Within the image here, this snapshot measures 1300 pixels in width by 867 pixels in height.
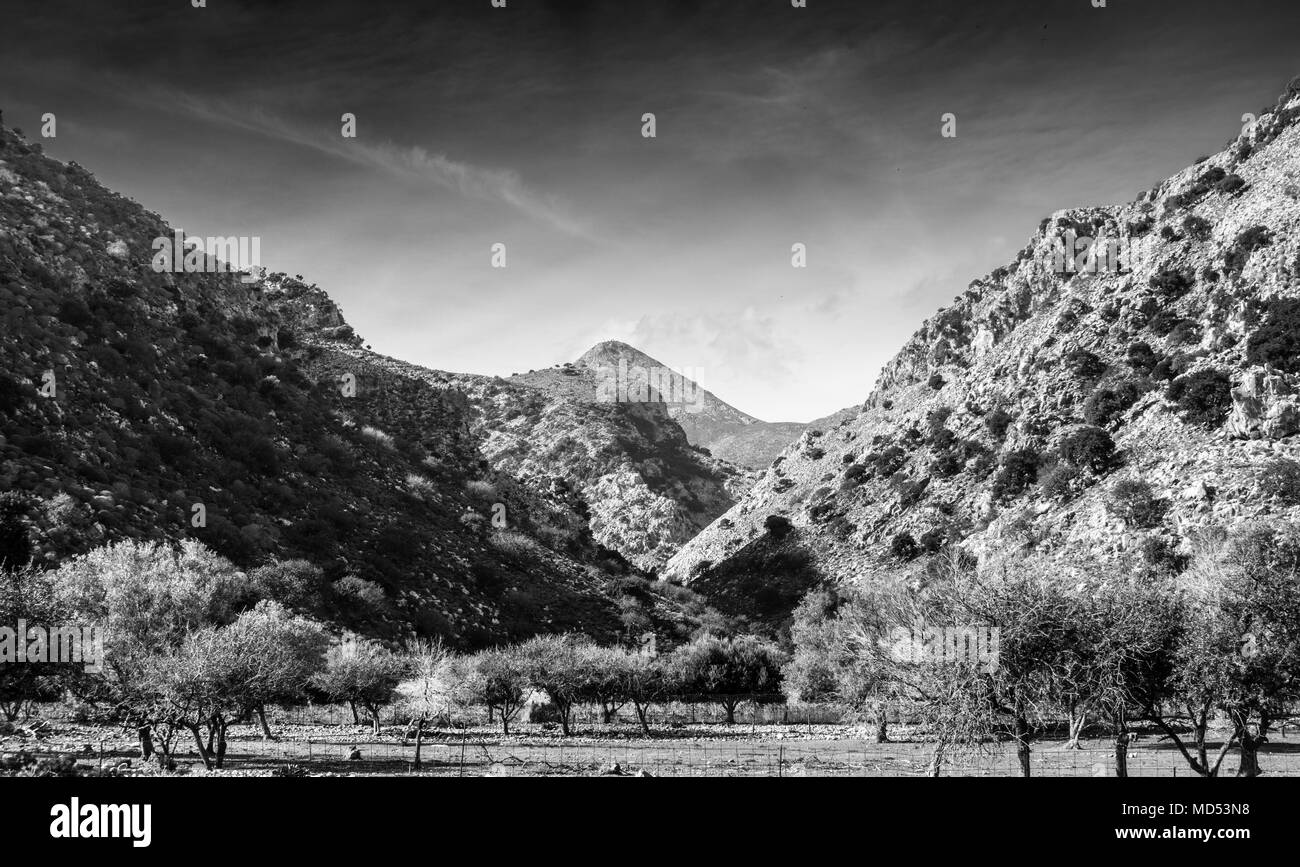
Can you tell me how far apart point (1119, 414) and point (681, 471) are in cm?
9004

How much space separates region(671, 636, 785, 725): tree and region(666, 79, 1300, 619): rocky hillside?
671 inches

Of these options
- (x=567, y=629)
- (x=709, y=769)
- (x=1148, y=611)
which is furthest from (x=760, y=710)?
(x=1148, y=611)

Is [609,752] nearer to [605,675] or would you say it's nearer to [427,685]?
[427,685]

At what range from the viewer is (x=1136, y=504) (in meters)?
60.6

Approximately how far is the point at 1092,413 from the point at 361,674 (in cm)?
5983

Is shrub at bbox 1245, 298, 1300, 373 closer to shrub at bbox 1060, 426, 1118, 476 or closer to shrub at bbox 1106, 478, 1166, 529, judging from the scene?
shrub at bbox 1060, 426, 1118, 476

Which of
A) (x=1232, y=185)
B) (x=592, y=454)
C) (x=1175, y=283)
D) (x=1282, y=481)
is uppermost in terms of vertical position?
(x=1232, y=185)

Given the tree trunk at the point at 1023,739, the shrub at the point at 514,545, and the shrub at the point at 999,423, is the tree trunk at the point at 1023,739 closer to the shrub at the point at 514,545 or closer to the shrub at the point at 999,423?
the shrub at the point at 514,545

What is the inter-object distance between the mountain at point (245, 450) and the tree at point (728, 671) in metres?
9.52

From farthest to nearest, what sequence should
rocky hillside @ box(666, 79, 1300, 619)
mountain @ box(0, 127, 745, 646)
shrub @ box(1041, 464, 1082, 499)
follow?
shrub @ box(1041, 464, 1082, 499), rocky hillside @ box(666, 79, 1300, 619), mountain @ box(0, 127, 745, 646)

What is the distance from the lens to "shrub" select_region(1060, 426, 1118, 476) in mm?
68188

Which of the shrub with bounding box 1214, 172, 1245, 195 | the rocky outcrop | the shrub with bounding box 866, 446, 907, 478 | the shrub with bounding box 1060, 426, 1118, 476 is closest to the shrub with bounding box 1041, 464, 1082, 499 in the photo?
the shrub with bounding box 1060, 426, 1118, 476

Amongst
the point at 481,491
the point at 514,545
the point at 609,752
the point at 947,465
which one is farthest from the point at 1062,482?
the point at 481,491
